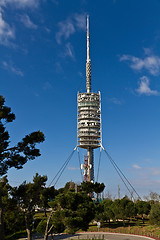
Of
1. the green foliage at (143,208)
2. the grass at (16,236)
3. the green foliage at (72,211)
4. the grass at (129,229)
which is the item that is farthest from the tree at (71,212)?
the green foliage at (143,208)

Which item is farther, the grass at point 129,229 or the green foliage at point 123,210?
the green foliage at point 123,210

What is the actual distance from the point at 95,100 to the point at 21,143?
260 feet

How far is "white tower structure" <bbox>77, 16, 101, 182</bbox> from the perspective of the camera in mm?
96000

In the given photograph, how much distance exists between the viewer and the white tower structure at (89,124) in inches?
3780

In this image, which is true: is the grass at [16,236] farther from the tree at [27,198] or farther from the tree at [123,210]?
the tree at [27,198]

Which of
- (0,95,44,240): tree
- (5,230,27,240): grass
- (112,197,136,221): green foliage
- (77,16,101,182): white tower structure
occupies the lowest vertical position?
(5,230,27,240): grass

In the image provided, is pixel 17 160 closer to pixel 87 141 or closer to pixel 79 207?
pixel 79 207

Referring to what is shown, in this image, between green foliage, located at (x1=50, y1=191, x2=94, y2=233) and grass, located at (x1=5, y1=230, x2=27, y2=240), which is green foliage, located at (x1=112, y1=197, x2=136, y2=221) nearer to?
grass, located at (x1=5, y1=230, x2=27, y2=240)

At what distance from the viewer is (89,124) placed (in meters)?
96.7

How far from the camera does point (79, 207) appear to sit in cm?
2670

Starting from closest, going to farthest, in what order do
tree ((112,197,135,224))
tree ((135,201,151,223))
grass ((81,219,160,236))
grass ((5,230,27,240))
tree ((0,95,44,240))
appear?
1. tree ((0,95,44,240))
2. grass ((81,219,160,236))
3. grass ((5,230,27,240))
4. tree ((112,197,135,224))
5. tree ((135,201,151,223))

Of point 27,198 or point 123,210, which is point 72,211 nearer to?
point 27,198

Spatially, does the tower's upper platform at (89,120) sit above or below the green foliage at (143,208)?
above

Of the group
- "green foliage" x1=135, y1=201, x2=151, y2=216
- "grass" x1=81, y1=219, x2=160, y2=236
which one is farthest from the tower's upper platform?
"grass" x1=81, y1=219, x2=160, y2=236
